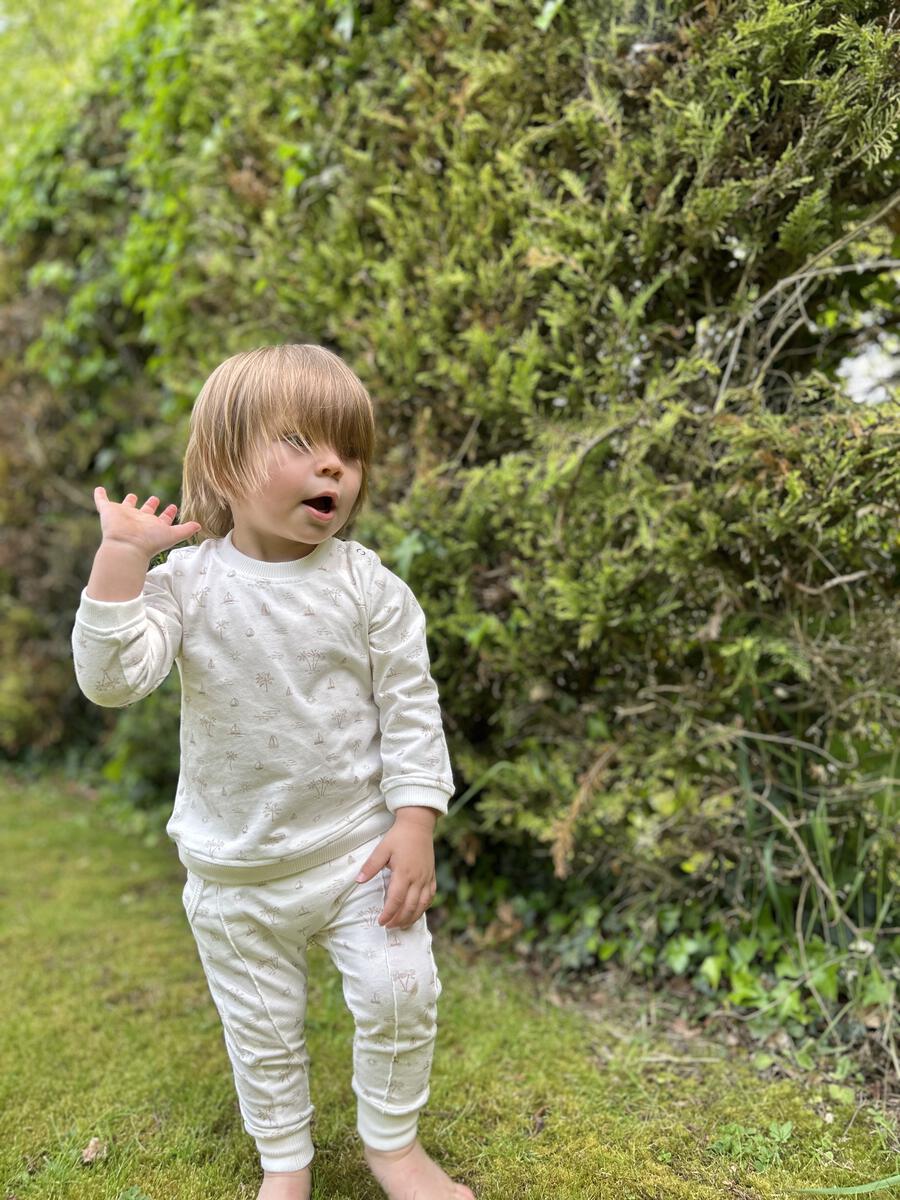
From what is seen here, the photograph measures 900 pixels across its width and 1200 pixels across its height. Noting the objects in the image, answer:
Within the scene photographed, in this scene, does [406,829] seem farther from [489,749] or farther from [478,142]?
[478,142]

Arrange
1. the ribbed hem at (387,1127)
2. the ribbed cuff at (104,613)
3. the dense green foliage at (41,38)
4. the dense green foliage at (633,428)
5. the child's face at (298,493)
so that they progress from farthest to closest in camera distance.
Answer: the dense green foliage at (41,38) < the dense green foliage at (633,428) < the ribbed hem at (387,1127) < the child's face at (298,493) < the ribbed cuff at (104,613)

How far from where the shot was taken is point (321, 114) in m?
3.22

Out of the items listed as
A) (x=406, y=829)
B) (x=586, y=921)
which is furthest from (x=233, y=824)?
(x=586, y=921)

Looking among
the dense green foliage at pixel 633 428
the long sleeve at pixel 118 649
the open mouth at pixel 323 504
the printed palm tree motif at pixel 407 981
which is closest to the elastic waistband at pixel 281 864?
the printed palm tree motif at pixel 407 981

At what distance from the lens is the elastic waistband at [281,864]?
1717mm

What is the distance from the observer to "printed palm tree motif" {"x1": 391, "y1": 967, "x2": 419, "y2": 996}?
66.6 inches

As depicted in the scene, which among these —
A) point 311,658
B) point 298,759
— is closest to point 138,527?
point 311,658

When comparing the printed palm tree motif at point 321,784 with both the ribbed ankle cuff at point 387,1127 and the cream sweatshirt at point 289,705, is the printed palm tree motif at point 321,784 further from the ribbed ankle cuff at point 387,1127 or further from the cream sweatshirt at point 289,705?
the ribbed ankle cuff at point 387,1127

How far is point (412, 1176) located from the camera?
1.74 m

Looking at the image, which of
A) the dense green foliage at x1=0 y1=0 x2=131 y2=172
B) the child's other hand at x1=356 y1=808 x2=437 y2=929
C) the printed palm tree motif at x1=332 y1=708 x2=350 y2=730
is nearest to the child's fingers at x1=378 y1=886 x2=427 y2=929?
the child's other hand at x1=356 y1=808 x2=437 y2=929

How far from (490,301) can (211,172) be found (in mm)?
1527

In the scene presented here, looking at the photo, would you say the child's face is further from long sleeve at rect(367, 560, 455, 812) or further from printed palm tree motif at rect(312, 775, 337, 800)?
printed palm tree motif at rect(312, 775, 337, 800)

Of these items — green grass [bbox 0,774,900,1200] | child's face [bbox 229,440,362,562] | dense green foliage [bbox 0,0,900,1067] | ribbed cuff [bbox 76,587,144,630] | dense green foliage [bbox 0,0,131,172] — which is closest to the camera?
ribbed cuff [bbox 76,587,144,630]

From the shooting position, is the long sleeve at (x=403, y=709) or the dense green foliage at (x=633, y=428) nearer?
the long sleeve at (x=403, y=709)
